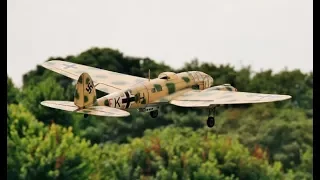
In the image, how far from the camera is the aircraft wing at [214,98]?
30562mm

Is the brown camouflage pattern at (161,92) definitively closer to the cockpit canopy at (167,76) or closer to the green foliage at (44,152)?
the cockpit canopy at (167,76)

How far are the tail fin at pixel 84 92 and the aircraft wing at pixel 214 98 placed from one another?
250cm

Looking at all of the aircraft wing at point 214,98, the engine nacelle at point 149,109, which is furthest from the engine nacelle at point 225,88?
the engine nacelle at point 149,109

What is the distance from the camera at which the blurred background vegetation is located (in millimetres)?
93312

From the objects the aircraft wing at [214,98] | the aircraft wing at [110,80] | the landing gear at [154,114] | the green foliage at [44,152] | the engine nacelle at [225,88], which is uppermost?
the aircraft wing at [110,80]

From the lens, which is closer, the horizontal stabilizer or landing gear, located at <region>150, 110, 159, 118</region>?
the horizontal stabilizer

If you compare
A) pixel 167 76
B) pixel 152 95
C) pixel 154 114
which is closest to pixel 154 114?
pixel 154 114

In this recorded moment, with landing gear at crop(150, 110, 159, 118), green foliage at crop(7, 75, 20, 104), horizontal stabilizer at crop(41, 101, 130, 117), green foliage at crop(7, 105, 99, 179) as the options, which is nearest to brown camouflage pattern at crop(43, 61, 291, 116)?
horizontal stabilizer at crop(41, 101, 130, 117)

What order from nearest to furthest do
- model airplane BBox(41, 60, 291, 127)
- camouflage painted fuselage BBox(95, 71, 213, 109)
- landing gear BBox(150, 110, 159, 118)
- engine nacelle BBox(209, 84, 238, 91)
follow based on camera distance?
1. landing gear BBox(150, 110, 159, 118)
2. model airplane BBox(41, 60, 291, 127)
3. camouflage painted fuselage BBox(95, 71, 213, 109)
4. engine nacelle BBox(209, 84, 238, 91)

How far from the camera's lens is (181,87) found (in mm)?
31688

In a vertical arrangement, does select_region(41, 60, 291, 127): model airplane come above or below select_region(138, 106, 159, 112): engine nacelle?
above

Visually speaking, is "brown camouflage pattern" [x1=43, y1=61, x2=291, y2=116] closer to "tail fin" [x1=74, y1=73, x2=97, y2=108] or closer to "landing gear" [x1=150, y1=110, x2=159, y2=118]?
"tail fin" [x1=74, y1=73, x2=97, y2=108]
